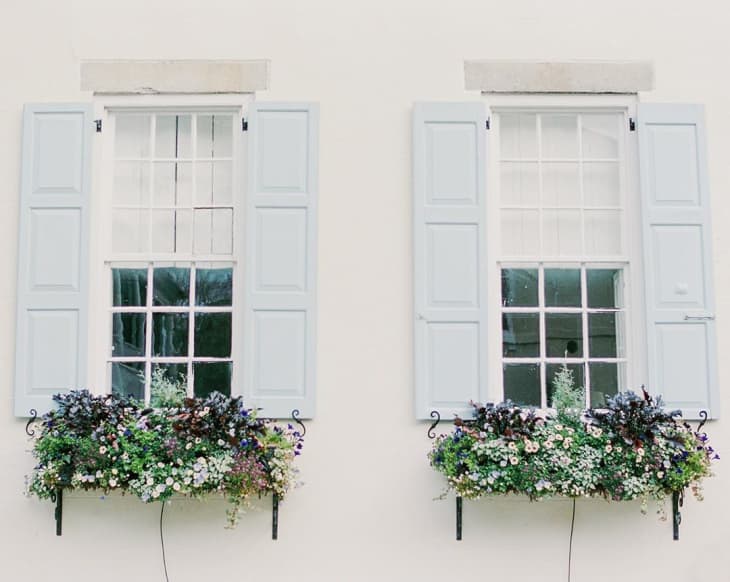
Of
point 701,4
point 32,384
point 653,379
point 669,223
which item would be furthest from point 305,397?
point 701,4

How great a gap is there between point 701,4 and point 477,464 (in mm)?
A: 3060

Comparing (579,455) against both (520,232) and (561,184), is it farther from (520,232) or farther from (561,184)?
(561,184)

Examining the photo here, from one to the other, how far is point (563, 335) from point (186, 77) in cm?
269

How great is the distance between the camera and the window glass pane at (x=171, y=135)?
18.9 ft

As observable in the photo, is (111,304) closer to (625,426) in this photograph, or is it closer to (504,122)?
(504,122)

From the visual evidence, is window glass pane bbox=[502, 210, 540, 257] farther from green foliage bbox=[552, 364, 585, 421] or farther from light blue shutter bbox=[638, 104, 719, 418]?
green foliage bbox=[552, 364, 585, 421]

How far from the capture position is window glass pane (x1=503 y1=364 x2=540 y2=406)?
5562 mm

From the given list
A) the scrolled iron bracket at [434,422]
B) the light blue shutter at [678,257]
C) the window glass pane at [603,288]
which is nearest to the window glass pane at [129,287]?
the scrolled iron bracket at [434,422]

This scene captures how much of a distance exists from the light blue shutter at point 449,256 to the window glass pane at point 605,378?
71cm

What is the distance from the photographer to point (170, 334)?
5641 millimetres

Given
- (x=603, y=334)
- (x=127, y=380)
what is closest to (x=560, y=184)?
(x=603, y=334)

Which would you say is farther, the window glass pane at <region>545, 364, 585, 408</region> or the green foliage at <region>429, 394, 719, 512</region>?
the window glass pane at <region>545, 364, 585, 408</region>

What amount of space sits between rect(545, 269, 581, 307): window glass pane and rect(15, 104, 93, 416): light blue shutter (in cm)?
269

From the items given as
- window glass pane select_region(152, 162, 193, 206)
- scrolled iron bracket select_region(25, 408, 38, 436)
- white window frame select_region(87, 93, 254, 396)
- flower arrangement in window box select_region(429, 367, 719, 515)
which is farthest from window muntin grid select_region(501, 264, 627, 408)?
scrolled iron bracket select_region(25, 408, 38, 436)
